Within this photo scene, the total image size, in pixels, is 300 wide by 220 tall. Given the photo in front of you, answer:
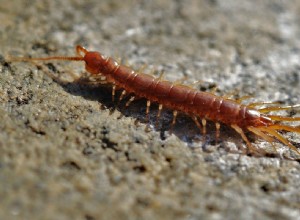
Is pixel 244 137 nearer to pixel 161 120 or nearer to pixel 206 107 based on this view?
pixel 206 107

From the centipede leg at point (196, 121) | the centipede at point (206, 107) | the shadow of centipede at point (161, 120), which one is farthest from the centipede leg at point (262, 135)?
the centipede leg at point (196, 121)

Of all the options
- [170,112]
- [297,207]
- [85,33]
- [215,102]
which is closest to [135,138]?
[170,112]

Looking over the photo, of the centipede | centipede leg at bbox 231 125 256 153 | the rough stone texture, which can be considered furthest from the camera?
the centipede

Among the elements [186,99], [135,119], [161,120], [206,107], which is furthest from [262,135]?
[135,119]

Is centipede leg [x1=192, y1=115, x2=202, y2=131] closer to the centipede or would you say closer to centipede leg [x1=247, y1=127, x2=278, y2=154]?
the centipede

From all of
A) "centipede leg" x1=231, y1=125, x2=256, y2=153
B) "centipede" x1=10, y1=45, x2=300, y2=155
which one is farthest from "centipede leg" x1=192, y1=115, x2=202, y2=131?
"centipede leg" x1=231, y1=125, x2=256, y2=153

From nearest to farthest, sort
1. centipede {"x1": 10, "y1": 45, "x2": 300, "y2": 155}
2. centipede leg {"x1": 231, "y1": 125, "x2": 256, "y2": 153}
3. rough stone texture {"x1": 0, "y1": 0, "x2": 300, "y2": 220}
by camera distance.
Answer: rough stone texture {"x1": 0, "y1": 0, "x2": 300, "y2": 220} → centipede leg {"x1": 231, "y1": 125, "x2": 256, "y2": 153} → centipede {"x1": 10, "y1": 45, "x2": 300, "y2": 155}

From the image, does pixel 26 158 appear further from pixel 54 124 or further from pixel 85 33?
pixel 85 33
